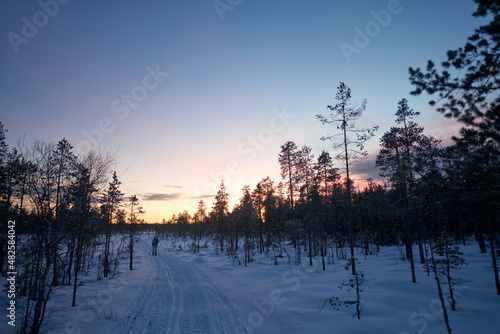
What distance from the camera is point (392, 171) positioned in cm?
2117

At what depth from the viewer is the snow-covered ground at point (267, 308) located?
837 cm

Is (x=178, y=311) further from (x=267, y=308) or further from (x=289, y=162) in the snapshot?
(x=289, y=162)

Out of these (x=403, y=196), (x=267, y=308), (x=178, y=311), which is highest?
(x=403, y=196)

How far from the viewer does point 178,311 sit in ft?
33.2

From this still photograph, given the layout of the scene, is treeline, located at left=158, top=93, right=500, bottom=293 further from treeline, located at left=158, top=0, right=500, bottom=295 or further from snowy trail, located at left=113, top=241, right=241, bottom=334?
snowy trail, located at left=113, top=241, right=241, bottom=334

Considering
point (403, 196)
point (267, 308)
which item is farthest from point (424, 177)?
point (403, 196)

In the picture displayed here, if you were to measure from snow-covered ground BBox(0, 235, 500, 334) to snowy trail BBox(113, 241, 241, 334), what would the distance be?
0.04m

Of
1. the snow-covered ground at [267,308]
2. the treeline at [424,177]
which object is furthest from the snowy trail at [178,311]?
the treeline at [424,177]

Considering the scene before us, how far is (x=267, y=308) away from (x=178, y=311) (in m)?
4.16

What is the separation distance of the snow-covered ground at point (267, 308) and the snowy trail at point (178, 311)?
37 millimetres

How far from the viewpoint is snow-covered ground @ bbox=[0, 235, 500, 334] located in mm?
8367

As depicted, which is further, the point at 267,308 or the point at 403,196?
the point at 403,196

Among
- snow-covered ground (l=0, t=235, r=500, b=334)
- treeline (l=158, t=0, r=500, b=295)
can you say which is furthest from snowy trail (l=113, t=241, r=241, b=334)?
treeline (l=158, t=0, r=500, b=295)

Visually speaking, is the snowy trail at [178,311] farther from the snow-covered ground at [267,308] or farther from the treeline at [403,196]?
the treeline at [403,196]
